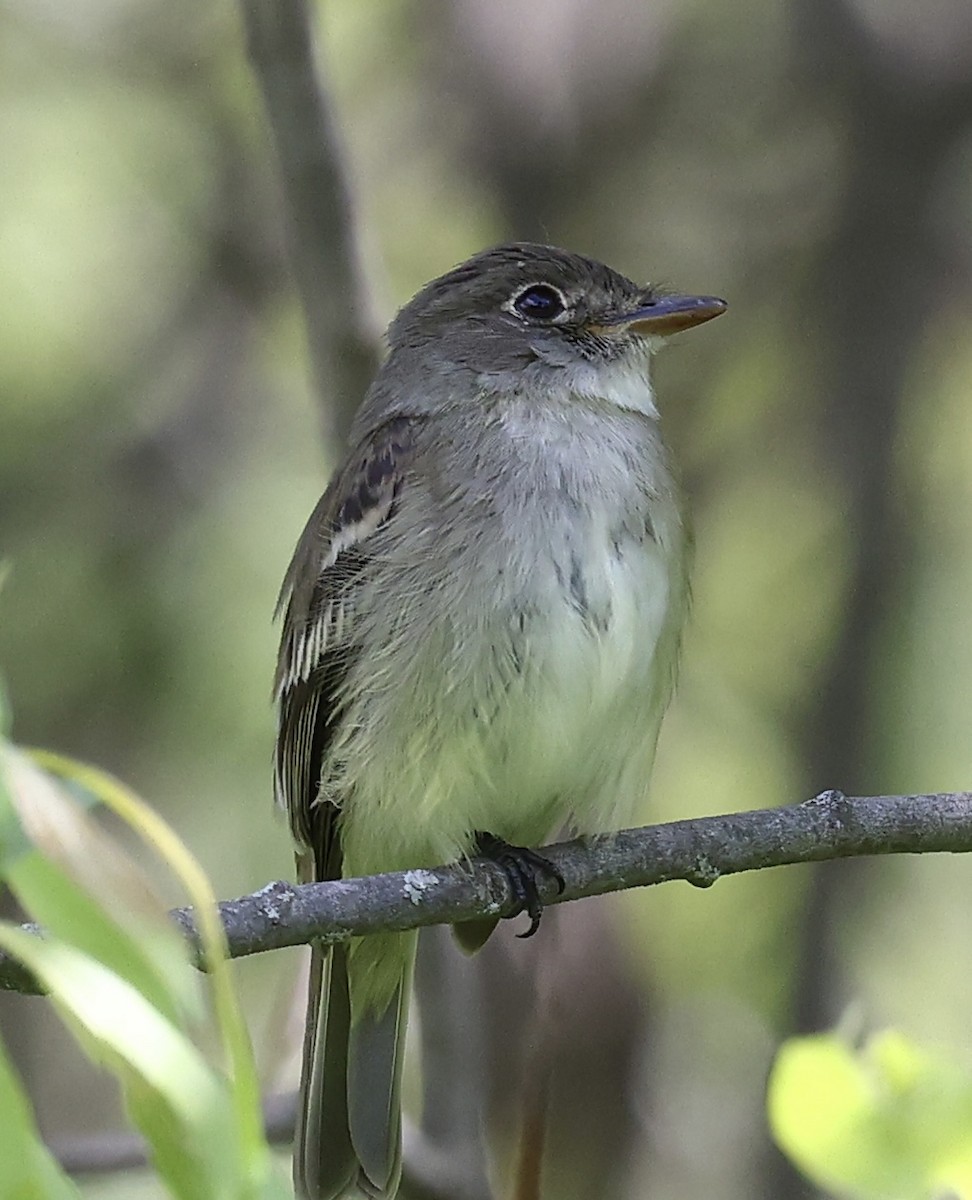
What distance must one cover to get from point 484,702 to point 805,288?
190 centimetres

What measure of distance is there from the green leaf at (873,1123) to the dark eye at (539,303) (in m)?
2.03

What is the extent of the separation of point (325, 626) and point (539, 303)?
743 mm

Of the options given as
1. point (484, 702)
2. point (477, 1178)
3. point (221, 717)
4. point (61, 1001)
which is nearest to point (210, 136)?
point (221, 717)

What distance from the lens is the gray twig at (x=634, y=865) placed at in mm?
1861

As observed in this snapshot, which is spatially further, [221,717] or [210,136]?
[210,136]

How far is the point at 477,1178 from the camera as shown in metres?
2.86

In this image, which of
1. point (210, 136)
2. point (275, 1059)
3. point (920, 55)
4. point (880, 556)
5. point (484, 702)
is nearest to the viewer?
point (484, 702)

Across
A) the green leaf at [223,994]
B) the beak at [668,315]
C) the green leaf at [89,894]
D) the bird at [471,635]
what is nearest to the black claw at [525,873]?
the bird at [471,635]

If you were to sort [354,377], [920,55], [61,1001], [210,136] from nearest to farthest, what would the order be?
[61,1001], [354,377], [920,55], [210,136]

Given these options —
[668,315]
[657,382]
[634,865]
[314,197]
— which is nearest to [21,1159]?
[634,865]

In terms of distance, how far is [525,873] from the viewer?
2646 mm

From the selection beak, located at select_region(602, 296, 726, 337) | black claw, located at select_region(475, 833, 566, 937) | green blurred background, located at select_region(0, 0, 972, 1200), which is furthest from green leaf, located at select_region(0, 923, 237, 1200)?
green blurred background, located at select_region(0, 0, 972, 1200)

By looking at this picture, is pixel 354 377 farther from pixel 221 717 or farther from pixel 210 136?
pixel 210 136

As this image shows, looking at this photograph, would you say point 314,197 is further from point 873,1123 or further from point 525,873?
point 873,1123
